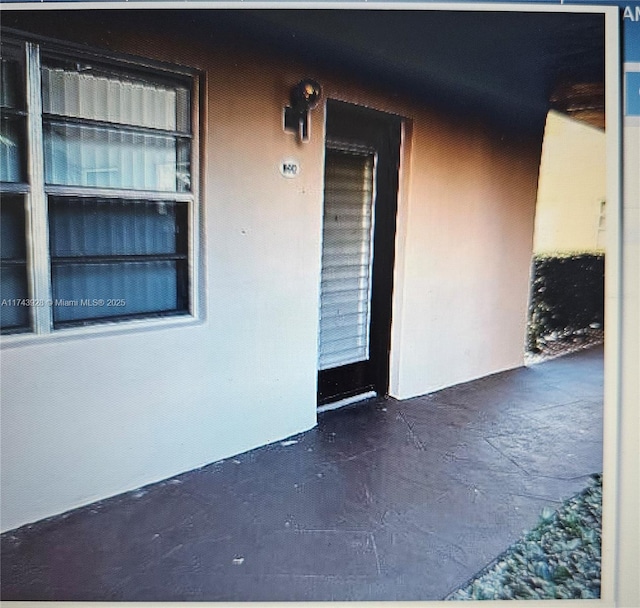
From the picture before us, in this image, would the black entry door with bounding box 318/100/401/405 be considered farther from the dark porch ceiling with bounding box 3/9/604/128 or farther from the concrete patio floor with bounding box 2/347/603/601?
the dark porch ceiling with bounding box 3/9/604/128

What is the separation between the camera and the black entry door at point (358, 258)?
2.77 m

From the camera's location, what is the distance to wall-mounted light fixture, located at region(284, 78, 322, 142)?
7.20 feet

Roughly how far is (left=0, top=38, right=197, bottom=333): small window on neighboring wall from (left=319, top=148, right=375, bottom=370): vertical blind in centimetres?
95

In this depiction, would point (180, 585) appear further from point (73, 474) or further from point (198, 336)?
point (198, 336)

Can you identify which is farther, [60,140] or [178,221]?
[178,221]

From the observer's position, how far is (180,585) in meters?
1.50

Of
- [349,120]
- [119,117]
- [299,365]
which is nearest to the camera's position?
[119,117]

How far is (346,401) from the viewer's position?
280cm

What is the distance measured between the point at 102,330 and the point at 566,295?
1478 millimetres

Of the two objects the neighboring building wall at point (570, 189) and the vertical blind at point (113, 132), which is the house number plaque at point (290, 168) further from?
the neighboring building wall at point (570, 189)

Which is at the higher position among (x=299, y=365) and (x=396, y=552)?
(x=299, y=365)

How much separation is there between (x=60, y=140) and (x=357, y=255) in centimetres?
166

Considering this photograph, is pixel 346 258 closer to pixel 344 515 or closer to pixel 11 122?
pixel 344 515

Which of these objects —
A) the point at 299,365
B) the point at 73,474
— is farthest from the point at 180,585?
the point at 299,365
